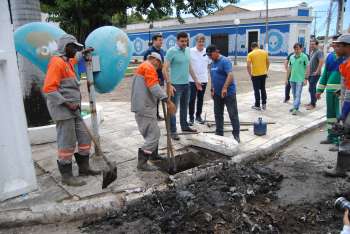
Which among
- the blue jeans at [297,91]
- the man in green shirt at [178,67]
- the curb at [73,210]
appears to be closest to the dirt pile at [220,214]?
the curb at [73,210]

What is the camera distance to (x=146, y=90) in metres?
4.70

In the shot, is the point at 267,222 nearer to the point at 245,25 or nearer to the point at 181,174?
the point at 181,174

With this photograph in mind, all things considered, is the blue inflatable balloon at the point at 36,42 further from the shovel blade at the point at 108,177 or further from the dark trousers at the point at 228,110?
the dark trousers at the point at 228,110

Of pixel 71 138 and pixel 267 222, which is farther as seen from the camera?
pixel 71 138

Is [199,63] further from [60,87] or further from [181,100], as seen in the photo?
[60,87]

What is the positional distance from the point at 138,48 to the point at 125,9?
2870cm

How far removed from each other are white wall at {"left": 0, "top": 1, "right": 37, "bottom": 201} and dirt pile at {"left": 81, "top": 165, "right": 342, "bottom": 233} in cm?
109

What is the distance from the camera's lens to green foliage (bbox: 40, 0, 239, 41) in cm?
1095

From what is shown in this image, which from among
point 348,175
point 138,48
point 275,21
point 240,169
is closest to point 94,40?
point 240,169

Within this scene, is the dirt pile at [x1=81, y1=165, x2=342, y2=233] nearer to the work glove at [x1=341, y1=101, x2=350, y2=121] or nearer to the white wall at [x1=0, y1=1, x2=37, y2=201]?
the white wall at [x1=0, y1=1, x2=37, y2=201]

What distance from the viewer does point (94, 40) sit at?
5.12 metres

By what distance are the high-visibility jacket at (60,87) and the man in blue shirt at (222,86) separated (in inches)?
101

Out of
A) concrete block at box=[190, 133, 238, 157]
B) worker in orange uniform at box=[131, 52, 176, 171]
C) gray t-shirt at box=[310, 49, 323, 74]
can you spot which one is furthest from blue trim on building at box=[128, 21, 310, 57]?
worker in orange uniform at box=[131, 52, 176, 171]

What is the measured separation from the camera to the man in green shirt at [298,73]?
8500 mm
